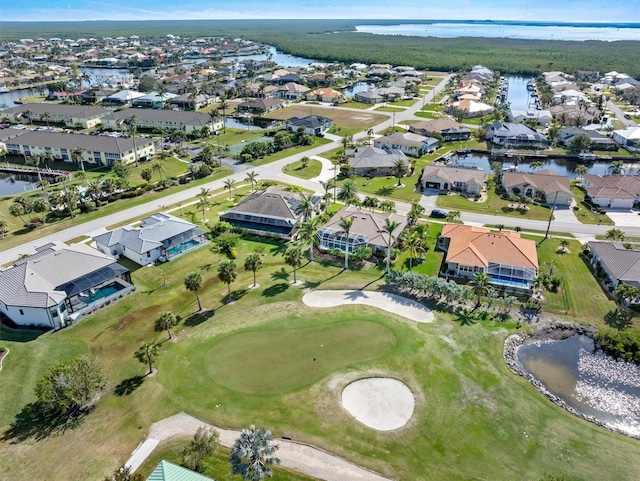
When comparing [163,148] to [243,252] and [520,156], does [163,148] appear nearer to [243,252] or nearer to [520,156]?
[243,252]

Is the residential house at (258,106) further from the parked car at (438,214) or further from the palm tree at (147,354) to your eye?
the palm tree at (147,354)

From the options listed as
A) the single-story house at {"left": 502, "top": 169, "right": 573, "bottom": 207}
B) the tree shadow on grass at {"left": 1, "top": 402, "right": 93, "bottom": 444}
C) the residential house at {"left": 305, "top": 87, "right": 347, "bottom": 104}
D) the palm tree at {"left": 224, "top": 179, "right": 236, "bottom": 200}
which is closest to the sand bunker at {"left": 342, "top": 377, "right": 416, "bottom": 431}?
the tree shadow on grass at {"left": 1, "top": 402, "right": 93, "bottom": 444}

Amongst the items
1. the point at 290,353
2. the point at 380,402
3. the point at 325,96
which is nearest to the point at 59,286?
the point at 290,353

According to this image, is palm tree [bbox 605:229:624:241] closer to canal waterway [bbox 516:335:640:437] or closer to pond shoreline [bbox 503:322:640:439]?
pond shoreline [bbox 503:322:640:439]

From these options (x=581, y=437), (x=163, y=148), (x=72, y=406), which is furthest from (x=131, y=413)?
(x=163, y=148)

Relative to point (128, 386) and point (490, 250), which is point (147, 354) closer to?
point (128, 386)

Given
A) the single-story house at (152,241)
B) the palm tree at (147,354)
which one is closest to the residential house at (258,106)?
the single-story house at (152,241)
